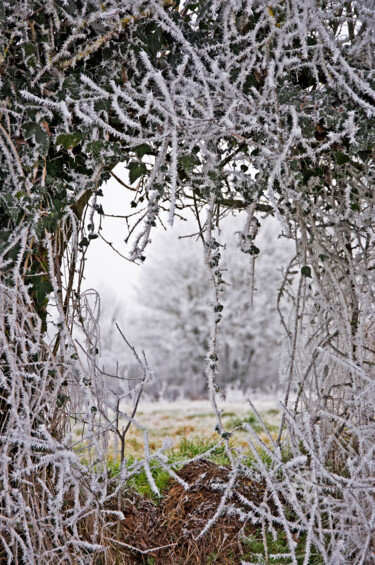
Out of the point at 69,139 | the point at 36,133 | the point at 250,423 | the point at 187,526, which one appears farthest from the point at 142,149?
the point at 250,423

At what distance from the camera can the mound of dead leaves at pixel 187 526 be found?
7.47 ft

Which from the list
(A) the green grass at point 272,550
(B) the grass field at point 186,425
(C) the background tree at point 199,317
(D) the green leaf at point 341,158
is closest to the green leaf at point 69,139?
(D) the green leaf at point 341,158

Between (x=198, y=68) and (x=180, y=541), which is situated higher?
(x=198, y=68)

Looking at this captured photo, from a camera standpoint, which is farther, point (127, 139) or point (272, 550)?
point (272, 550)

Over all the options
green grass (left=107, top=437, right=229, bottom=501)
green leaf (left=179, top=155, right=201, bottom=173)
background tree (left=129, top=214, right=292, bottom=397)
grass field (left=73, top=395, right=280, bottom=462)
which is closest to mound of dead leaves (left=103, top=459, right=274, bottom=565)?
green grass (left=107, top=437, right=229, bottom=501)

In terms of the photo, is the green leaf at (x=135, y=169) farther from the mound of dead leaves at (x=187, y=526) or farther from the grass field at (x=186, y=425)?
the grass field at (x=186, y=425)

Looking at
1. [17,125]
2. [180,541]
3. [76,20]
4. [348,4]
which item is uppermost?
[348,4]

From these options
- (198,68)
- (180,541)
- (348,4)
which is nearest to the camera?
(198,68)

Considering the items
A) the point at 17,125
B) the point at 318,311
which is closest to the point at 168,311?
the point at 318,311

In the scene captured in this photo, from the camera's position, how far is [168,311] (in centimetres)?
1508

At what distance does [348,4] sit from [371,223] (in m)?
0.89

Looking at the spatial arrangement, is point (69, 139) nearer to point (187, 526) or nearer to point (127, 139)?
point (127, 139)

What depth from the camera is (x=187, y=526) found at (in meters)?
2.39

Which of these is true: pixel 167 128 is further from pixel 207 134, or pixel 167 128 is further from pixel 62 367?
pixel 62 367
